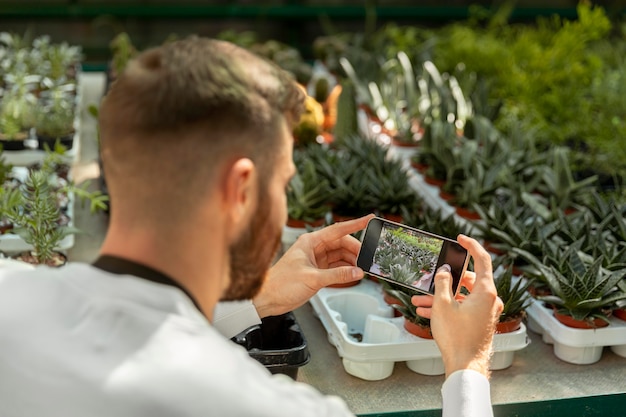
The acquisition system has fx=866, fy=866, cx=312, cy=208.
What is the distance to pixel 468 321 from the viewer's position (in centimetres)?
158

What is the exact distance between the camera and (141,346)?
40.1 inches

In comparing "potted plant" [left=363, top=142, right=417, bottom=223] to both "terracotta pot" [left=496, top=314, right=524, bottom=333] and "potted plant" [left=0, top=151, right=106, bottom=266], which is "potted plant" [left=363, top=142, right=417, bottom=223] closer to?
"terracotta pot" [left=496, top=314, right=524, bottom=333]

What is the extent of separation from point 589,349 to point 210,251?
1.38 m

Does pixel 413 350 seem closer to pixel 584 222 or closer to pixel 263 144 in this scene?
pixel 584 222

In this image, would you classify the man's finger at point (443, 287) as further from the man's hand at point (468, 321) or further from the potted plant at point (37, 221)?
the potted plant at point (37, 221)

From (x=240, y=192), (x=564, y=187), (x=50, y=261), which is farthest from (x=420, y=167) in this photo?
(x=240, y=192)

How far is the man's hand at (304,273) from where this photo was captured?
1.86 m

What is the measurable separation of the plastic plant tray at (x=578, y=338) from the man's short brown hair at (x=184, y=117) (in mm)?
1259

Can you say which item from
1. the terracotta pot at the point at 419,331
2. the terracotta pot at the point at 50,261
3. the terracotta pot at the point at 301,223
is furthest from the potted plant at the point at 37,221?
the terracotta pot at the point at 419,331

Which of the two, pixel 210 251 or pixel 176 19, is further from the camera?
pixel 176 19

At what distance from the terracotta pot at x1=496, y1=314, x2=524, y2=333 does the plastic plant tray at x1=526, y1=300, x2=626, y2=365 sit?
0.35 feet

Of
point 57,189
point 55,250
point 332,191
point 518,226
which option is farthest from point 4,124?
point 518,226

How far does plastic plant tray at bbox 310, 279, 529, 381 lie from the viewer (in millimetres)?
2076

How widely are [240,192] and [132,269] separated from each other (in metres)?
0.17
